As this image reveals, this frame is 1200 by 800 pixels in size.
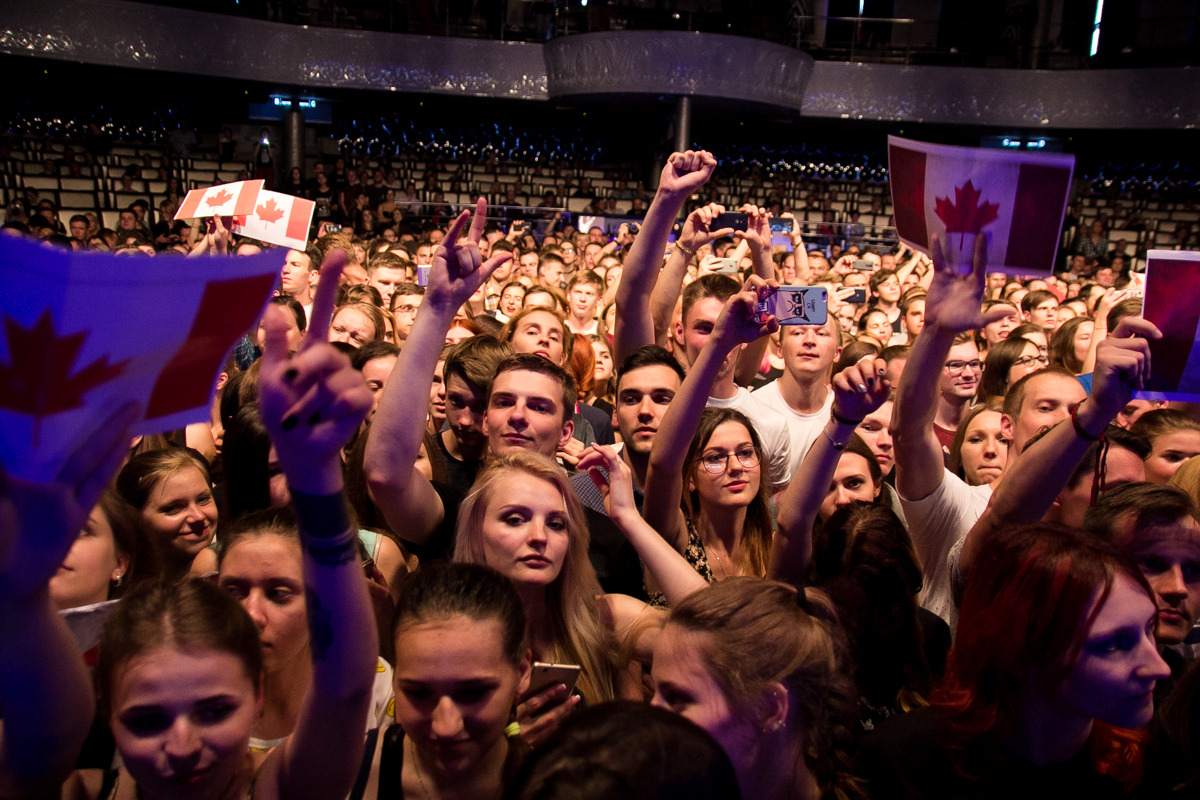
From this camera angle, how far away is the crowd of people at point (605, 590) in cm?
126

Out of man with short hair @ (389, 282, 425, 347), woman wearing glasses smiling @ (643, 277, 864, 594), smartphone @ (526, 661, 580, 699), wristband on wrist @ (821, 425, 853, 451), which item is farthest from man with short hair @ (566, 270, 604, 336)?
smartphone @ (526, 661, 580, 699)

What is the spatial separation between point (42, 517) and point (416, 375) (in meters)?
0.92

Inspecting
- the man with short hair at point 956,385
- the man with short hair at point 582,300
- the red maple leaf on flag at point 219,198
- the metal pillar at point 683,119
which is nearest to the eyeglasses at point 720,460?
the man with short hair at point 956,385

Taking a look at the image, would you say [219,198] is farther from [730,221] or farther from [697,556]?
[697,556]

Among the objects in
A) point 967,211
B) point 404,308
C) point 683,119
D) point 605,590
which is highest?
point 683,119

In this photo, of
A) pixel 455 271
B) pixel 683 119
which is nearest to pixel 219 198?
pixel 455 271

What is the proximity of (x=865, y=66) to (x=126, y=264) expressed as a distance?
59.6 ft

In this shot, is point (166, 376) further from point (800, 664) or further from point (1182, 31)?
point (1182, 31)

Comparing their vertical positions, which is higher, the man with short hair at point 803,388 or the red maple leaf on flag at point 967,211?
the red maple leaf on flag at point 967,211

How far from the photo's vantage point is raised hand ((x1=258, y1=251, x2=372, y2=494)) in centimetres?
117

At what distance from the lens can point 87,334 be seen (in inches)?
49.1

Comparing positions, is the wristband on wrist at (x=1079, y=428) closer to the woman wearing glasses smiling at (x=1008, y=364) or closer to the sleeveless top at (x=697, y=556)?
the sleeveless top at (x=697, y=556)

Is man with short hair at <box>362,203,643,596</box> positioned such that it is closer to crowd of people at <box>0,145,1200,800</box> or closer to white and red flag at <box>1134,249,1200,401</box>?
crowd of people at <box>0,145,1200,800</box>

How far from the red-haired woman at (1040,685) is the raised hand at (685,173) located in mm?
1738
